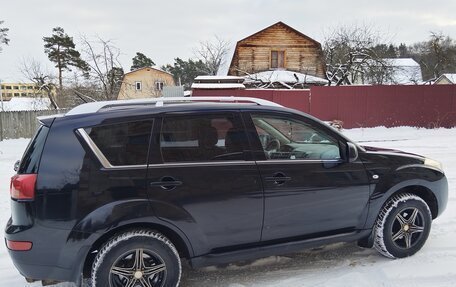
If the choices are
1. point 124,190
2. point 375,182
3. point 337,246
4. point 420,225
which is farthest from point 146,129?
point 420,225

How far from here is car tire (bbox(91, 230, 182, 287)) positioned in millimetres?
2920

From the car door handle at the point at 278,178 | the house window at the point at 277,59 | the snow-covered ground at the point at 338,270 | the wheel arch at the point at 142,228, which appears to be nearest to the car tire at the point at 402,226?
the snow-covered ground at the point at 338,270

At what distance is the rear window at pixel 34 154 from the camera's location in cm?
287

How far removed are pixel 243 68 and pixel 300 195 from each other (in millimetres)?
30215

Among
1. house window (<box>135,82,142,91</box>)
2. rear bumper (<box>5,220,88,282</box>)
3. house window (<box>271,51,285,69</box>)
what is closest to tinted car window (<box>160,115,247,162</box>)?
rear bumper (<box>5,220,88,282</box>)

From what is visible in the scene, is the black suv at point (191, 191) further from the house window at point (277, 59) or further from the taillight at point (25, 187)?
the house window at point (277, 59)

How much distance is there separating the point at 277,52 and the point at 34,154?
32050mm

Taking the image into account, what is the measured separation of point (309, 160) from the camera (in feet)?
11.6

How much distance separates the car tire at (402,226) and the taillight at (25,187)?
326cm

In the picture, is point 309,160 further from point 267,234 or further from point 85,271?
point 85,271

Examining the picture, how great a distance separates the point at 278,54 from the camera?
33312mm

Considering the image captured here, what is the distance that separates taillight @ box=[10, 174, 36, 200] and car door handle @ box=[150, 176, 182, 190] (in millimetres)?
893

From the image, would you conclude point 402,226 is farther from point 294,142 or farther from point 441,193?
point 294,142

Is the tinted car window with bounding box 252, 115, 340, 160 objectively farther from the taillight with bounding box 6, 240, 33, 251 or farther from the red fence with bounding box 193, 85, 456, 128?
the red fence with bounding box 193, 85, 456, 128
